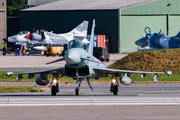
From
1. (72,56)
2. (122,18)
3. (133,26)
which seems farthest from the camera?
(133,26)

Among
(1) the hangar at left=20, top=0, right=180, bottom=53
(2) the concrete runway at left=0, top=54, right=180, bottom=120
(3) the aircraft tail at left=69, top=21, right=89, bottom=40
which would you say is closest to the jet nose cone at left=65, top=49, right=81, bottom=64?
(2) the concrete runway at left=0, top=54, right=180, bottom=120

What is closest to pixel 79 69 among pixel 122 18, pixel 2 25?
pixel 122 18

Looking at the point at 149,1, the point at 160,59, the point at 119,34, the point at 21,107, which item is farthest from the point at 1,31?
the point at 21,107

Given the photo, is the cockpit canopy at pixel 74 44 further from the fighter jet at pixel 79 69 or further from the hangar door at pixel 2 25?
the hangar door at pixel 2 25

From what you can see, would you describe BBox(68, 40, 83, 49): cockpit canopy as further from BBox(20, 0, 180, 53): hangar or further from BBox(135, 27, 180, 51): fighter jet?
BBox(20, 0, 180, 53): hangar

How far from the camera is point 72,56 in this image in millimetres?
15406

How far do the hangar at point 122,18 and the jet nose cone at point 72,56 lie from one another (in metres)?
50.0

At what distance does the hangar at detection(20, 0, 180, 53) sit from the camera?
65.8 m

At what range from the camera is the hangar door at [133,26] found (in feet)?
216

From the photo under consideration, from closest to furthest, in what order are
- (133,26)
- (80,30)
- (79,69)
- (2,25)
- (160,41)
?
(79,69) → (160,41) → (80,30) → (2,25) → (133,26)

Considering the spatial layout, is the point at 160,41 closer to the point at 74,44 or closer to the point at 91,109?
the point at 74,44

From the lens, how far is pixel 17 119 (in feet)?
34.4

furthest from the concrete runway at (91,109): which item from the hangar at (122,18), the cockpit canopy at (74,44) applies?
the hangar at (122,18)

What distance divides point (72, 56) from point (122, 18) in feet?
167
